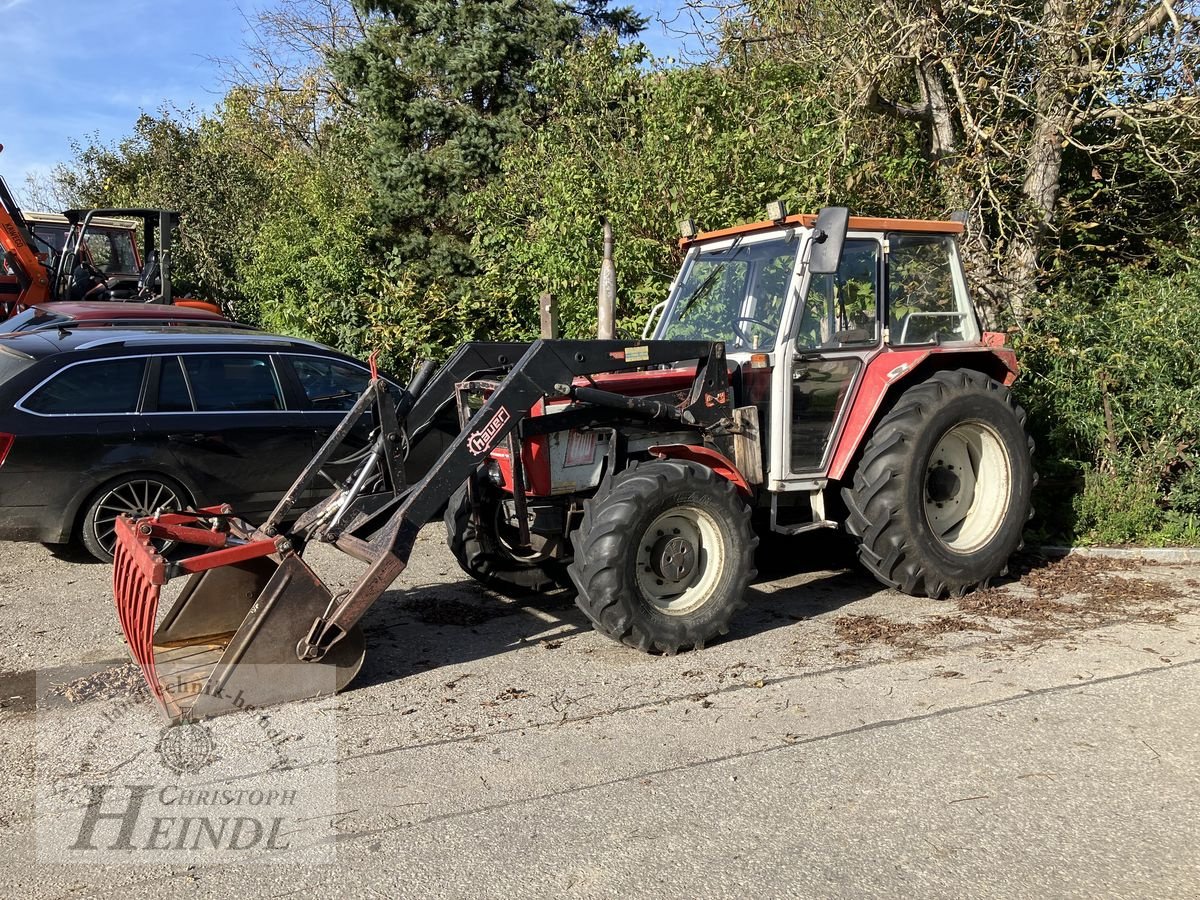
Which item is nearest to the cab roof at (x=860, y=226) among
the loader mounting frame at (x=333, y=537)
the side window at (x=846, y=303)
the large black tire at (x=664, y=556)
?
the side window at (x=846, y=303)

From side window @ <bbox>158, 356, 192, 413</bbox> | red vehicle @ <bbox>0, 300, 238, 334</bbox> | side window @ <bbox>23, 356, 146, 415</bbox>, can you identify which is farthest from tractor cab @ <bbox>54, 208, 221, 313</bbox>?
side window @ <bbox>23, 356, 146, 415</bbox>

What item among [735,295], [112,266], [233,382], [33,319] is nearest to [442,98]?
[112,266]

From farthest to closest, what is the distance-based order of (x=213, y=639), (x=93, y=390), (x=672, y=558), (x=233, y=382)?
(x=233, y=382)
(x=93, y=390)
(x=672, y=558)
(x=213, y=639)

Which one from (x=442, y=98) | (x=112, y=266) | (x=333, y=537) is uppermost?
(x=442, y=98)

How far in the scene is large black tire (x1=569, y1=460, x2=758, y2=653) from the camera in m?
5.12

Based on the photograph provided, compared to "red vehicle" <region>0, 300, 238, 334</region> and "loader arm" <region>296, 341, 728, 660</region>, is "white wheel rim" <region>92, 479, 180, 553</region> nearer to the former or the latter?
"red vehicle" <region>0, 300, 238, 334</region>

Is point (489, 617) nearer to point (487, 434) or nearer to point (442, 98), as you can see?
point (487, 434)

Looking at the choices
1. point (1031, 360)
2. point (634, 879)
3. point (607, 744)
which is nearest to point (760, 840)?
point (634, 879)

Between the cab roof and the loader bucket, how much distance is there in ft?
11.3

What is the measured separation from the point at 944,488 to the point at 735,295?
1841mm

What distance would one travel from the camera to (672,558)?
545cm

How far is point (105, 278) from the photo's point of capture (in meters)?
14.5

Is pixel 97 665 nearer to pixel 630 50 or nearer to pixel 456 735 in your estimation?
pixel 456 735

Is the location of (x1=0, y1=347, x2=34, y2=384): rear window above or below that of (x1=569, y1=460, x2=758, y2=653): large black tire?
above
